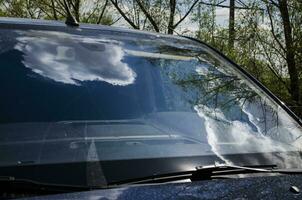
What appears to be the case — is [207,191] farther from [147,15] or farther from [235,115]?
[147,15]

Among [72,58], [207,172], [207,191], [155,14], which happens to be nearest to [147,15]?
[155,14]

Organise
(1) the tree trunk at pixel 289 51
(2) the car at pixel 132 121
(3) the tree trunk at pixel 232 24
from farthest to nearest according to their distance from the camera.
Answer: (3) the tree trunk at pixel 232 24
(1) the tree trunk at pixel 289 51
(2) the car at pixel 132 121

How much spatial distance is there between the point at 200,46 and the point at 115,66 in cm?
68

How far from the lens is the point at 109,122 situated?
7.78ft

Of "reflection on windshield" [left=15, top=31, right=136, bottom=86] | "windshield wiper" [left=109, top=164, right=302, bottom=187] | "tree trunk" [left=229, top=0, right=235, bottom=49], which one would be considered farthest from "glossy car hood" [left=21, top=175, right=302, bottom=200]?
"tree trunk" [left=229, top=0, right=235, bottom=49]

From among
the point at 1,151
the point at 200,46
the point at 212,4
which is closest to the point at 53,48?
the point at 1,151

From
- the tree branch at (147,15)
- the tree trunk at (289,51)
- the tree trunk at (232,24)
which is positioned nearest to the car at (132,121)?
the tree trunk at (289,51)

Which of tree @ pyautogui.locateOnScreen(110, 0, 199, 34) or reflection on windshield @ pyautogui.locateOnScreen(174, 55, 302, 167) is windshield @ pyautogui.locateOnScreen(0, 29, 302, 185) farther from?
tree @ pyautogui.locateOnScreen(110, 0, 199, 34)

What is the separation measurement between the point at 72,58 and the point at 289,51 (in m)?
7.41

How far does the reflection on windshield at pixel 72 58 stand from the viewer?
8.15 ft

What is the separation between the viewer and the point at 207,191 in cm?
179

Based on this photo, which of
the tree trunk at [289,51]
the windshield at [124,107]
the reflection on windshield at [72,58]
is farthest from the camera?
the tree trunk at [289,51]

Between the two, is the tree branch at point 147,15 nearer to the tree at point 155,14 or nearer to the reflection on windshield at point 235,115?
the tree at point 155,14

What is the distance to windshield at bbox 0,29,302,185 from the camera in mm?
2176
